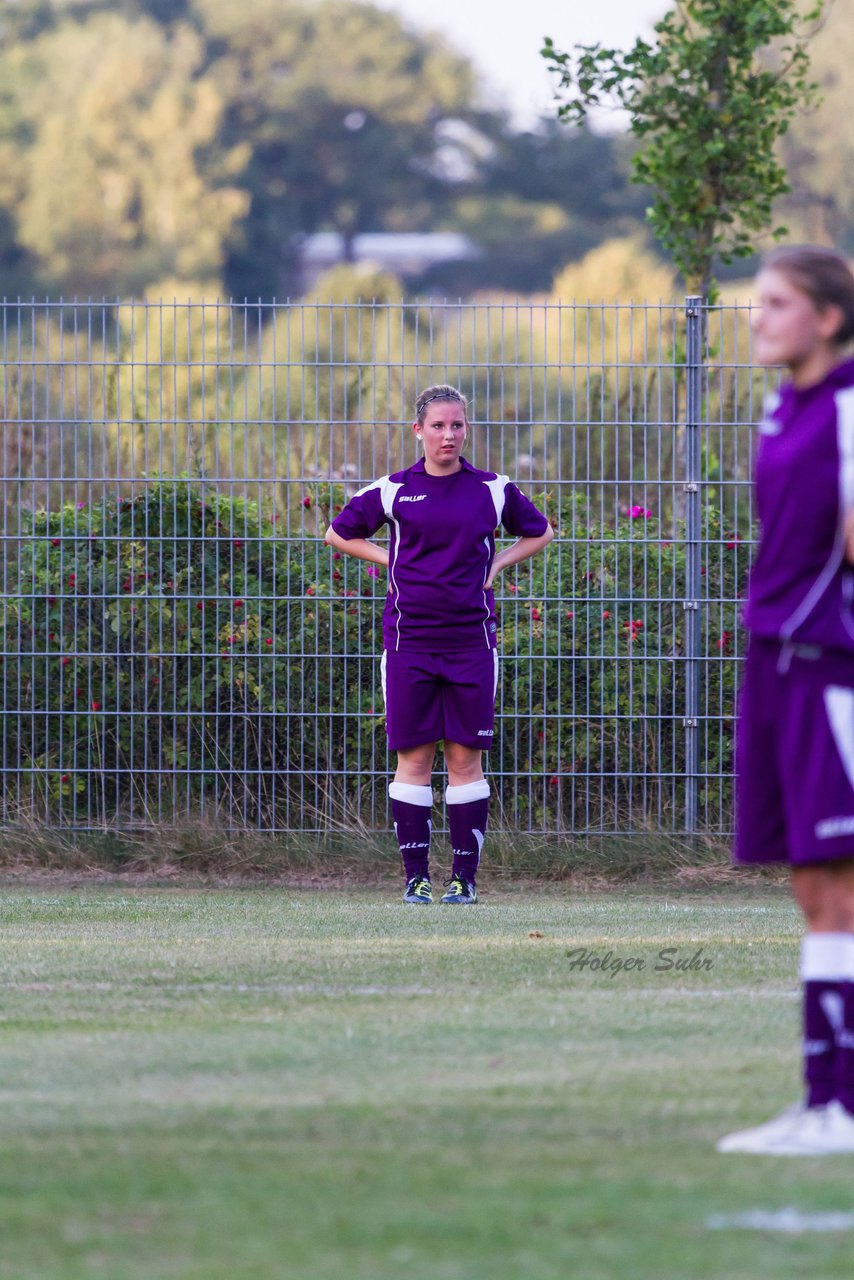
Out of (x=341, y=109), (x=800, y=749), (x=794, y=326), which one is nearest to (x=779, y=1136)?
(x=800, y=749)

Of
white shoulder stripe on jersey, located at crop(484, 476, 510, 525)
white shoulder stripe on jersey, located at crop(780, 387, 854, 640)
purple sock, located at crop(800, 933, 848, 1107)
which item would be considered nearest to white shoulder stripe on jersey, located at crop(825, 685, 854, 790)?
white shoulder stripe on jersey, located at crop(780, 387, 854, 640)

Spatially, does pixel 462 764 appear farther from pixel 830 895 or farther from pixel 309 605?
pixel 830 895

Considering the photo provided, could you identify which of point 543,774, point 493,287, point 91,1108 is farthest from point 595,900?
point 493,287

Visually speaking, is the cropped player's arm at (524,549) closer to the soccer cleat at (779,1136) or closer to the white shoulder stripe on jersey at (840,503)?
the white shoulder stripe on jersey at (840,503)

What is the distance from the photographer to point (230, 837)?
908cm

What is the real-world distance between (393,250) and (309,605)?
6068cm

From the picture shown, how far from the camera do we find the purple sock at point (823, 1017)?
12.2ft

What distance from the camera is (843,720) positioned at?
11.9 feet

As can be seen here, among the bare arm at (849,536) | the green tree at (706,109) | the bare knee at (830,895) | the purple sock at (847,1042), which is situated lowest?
the purple sock at (847,1042)

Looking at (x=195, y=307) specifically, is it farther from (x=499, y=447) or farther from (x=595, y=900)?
(x=595, y=900)

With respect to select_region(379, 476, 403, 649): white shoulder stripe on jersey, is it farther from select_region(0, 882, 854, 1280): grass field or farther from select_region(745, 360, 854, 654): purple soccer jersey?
select_region(745, 360, 854, 654): purple soccer jersey

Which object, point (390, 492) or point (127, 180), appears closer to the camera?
point (390, 492)

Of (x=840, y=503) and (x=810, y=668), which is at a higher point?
(x=840, y=503)

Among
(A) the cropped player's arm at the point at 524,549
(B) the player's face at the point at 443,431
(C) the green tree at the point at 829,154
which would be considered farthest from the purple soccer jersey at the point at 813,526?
(C) the green tree at the point at 829,154
